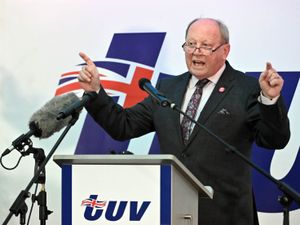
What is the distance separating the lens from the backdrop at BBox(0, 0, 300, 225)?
12.9 ft

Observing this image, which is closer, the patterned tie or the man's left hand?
the man's left hand

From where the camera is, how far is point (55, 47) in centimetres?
422

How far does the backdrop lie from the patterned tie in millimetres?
540

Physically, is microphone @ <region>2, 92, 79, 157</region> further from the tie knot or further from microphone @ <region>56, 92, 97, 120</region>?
the tie knot

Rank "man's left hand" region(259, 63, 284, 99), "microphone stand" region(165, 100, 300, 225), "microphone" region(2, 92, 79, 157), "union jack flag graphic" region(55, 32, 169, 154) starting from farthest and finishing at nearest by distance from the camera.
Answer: "union jack flag graphic" region(55, 32, 169, 154)
"microphone" region(2, 92, 79, 157)
"man's left hand" region(259, 63, 284, 99)
"microphone stand" region(165, 100, 300, 225)

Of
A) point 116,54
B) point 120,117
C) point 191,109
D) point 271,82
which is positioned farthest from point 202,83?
point 116,54

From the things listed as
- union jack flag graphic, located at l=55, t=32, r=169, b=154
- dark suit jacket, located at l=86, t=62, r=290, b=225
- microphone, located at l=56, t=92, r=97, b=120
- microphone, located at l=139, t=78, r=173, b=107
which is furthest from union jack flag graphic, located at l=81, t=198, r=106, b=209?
union jack flag graphic, located at l=55, t=32, r=169, b=154

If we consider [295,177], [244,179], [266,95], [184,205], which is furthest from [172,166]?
[295,177]

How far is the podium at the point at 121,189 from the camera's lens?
2.44 metres

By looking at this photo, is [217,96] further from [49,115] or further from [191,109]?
[49,115]

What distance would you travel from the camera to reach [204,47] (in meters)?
3.47

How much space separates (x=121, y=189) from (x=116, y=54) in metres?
1.80

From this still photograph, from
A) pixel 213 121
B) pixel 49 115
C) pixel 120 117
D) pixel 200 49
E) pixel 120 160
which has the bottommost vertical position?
pixel 120 160

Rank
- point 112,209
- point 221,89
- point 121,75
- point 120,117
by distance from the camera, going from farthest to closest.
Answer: point 121,75 → point 120,117 → point 221,89 → point 112,209
